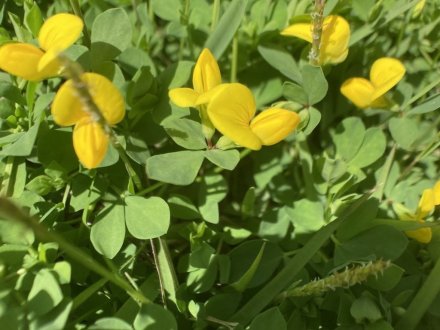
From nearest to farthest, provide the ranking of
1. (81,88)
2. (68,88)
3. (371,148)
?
(81,88) → (68,88) → (371,148)

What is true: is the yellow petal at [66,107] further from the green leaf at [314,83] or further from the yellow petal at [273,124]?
the green leaf at [314,83]

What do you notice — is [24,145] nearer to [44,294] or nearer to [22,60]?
[22,60]

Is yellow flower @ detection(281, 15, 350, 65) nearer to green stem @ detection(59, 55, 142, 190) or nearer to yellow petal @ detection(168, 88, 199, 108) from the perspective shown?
yellow petal @ detection(168, 88, 199, 108)

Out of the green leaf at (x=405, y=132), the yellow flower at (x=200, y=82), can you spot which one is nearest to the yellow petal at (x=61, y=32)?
the yellow flower at (x=200, y=82)

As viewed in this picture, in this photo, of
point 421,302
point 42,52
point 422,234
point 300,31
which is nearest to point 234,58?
point 300,31

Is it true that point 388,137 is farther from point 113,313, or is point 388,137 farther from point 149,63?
point 113,313

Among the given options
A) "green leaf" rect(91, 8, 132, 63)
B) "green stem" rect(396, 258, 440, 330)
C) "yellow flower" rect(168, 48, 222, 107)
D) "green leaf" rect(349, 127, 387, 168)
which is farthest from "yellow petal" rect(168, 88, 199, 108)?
"green stem" rect(396, 258, 440, 330)
